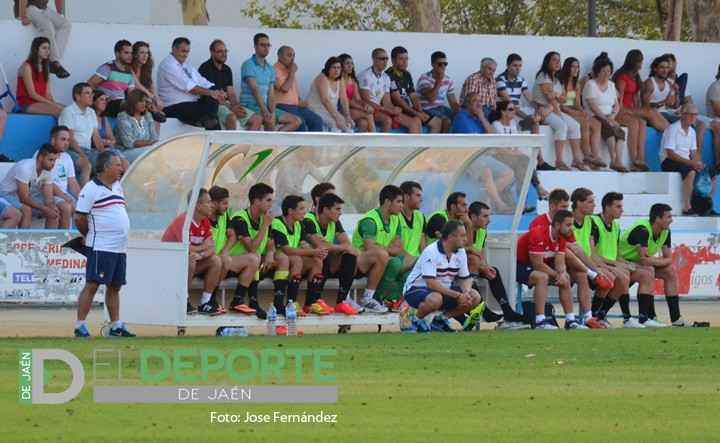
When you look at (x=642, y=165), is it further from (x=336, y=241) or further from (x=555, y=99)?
(x=336, y=241)

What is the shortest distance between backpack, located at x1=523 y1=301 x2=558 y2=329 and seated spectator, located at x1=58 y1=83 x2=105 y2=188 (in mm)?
6546

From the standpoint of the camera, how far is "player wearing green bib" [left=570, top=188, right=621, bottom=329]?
1716 cm

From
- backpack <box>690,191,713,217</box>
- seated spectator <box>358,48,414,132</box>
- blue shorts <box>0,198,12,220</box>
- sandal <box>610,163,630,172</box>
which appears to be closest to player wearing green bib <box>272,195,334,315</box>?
blue shorts <box>0,198,12,220</box>

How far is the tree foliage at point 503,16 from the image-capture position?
45.8 meters

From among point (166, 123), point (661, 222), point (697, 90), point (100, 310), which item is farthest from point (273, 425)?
point (697, 90)

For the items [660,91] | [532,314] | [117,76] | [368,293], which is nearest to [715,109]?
[660,91]

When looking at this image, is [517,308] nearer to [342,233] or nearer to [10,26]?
[342,233]

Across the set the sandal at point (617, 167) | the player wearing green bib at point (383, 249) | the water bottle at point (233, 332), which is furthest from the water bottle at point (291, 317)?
the sandal at point (617, 167)

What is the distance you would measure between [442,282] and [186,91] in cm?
738

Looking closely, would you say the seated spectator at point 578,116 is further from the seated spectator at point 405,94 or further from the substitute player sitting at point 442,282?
the substitute player sitting at point 442,282

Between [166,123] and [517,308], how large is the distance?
23.2ft

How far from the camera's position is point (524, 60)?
1016 inches

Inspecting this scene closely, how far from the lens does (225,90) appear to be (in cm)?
2206
